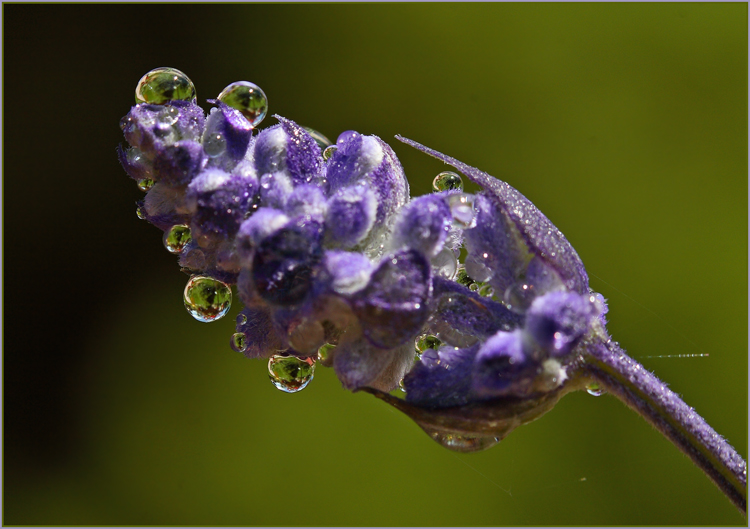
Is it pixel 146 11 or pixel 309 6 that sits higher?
pixel 309 6

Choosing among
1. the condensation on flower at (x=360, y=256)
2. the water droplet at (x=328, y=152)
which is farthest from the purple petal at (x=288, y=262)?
the water droplet at (x=328, y=152)

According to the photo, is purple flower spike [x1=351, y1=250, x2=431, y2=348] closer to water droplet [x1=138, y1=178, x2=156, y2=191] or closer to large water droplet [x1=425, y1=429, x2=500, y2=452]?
large water droplet [x1=425, y1=429, x2=500, y2=452]

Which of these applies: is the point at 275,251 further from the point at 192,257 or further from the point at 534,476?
the point at 534,476

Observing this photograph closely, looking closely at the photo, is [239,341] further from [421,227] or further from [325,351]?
[421,227]

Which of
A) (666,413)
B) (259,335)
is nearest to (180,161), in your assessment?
(259,335)

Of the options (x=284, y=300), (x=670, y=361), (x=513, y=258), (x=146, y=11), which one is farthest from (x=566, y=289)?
(x=146, y=11)

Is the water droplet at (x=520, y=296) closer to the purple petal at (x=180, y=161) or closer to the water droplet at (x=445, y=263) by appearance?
the water droplet at (x=445, y=263)
